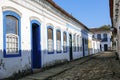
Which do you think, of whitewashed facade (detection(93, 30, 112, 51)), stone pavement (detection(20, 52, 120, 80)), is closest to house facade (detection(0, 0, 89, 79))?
stone pavement (detection(20, 52, 120, 80))

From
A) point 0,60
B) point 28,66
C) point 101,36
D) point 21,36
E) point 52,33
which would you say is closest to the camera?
point 0,60

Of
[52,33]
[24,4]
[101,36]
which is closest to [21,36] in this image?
[24,4]

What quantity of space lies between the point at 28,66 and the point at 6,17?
3412mm

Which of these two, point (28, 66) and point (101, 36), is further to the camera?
point (101, 36)

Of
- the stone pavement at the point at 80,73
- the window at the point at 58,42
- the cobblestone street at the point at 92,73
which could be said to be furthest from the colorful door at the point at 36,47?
the window at the point at 58,42

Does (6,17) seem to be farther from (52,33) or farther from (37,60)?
(52,33)

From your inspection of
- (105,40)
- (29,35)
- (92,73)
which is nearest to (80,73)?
(92,73)

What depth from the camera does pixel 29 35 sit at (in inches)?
557

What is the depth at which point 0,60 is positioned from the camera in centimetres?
1080

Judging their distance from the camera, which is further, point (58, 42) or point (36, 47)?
point (58, 42)

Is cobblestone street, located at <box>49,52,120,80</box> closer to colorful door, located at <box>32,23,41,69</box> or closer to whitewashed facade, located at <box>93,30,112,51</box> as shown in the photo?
colorful door, located at <box>32,23,41,69</box>

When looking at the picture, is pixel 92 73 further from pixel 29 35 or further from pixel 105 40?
pixel 105 40

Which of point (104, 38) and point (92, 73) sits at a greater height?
point (104, 38)

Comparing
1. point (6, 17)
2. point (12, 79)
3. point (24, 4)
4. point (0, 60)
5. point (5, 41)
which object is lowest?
point (12, 79)
